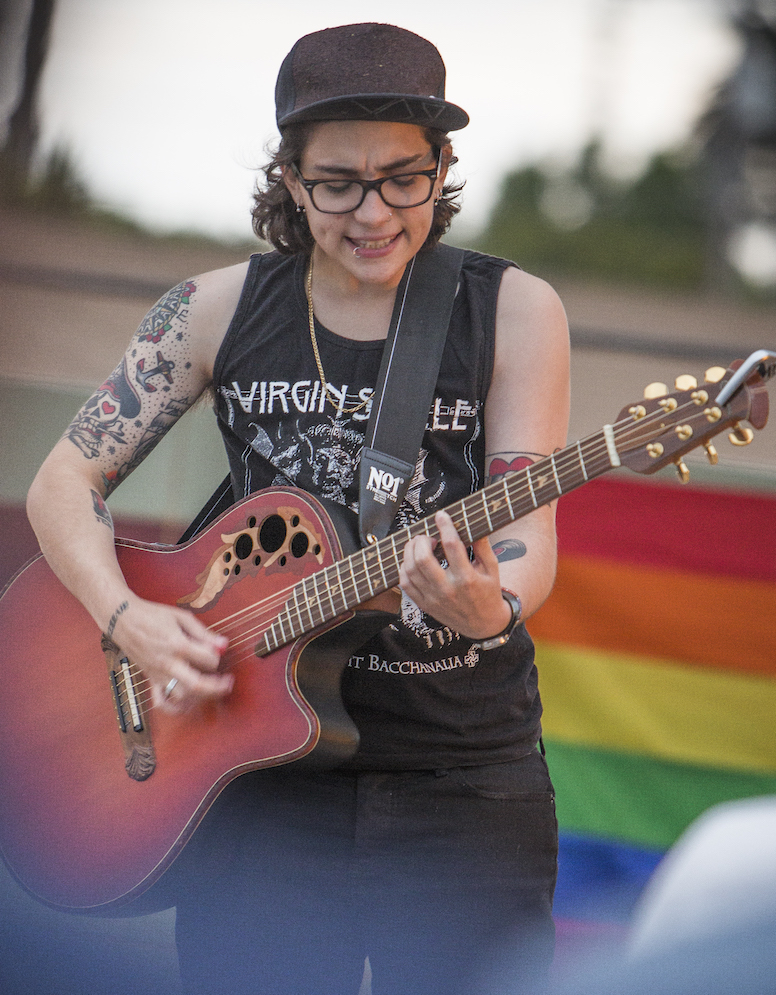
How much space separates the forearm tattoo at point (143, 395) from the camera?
2098 mm

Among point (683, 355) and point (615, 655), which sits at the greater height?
point (683, 355)

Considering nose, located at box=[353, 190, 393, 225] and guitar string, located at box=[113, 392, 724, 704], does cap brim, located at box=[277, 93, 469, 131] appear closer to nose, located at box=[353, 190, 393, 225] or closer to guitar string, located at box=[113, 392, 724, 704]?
nose, located at box=[353, 190, 393, 225]

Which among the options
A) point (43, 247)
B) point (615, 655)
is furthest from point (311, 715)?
point (43, 247)

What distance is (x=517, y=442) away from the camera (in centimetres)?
183

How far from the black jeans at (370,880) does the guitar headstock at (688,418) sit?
66cm

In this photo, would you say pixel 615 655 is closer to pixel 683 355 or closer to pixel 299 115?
pixel 683 355

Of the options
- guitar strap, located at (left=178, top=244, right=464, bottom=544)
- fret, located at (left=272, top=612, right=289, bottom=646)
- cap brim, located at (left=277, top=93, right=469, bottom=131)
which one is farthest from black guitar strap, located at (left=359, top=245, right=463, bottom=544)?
cap brim, located at (left=277, top=93, right=469, bottom=131)

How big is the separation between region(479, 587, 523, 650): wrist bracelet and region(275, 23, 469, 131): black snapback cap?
2.80 ft

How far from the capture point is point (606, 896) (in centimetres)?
346

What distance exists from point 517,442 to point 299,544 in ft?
1.45

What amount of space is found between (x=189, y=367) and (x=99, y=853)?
0.97 metres

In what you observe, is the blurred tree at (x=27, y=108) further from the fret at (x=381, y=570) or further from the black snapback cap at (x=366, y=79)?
the fret at (x=381, y=570)

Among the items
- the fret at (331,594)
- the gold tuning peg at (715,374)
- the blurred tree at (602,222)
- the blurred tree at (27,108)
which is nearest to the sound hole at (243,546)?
the fret at (331,594)

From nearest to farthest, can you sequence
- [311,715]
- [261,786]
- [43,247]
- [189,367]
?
1. [311,715]
2. [261,786]
3. [189,367]
4. [43,247]
